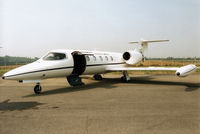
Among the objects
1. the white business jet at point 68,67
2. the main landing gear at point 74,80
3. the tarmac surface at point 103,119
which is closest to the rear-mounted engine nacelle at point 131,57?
the white business jet at point 68,67

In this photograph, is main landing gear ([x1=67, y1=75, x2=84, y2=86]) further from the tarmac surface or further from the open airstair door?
the tarmac surface

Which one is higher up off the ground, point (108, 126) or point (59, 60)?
point (59, 60)

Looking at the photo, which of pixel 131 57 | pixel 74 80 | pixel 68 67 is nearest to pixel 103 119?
pixel 68 67

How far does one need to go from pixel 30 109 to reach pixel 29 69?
2862mm

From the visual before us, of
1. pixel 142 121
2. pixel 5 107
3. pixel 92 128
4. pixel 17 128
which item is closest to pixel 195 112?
pixel 142 121

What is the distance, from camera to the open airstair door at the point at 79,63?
10637 millimetres

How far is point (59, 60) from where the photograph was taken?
30.4 ft

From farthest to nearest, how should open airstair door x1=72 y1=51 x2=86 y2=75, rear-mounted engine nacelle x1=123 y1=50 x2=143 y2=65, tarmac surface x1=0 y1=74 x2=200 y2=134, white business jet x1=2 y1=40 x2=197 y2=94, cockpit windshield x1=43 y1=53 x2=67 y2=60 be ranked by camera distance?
rear-mounted engine nacelle x1=123 y1=50 x2=143 y2=65 < open airstair door x1=72 y1=51 x2=86 y2=75 < cockpit windshield x1=43 y1=53 x2=67 y2=60 < white business jet x1=2 y1=40 x2=197 y2=94 < tarmac surface x1=0 y1=74 x2=200 y2=134

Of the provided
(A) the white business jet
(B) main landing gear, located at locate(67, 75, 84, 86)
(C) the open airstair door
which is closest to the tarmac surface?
(A) the white business jet

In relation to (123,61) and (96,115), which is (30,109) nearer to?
(96,115)

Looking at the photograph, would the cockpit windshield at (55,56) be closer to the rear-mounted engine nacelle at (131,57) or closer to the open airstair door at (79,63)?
the open airstair door at (79,63)

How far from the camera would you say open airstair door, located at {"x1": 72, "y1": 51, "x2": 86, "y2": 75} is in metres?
10.6

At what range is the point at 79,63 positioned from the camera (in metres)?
11.0

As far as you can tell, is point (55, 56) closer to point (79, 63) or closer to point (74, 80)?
point (74, 80)
